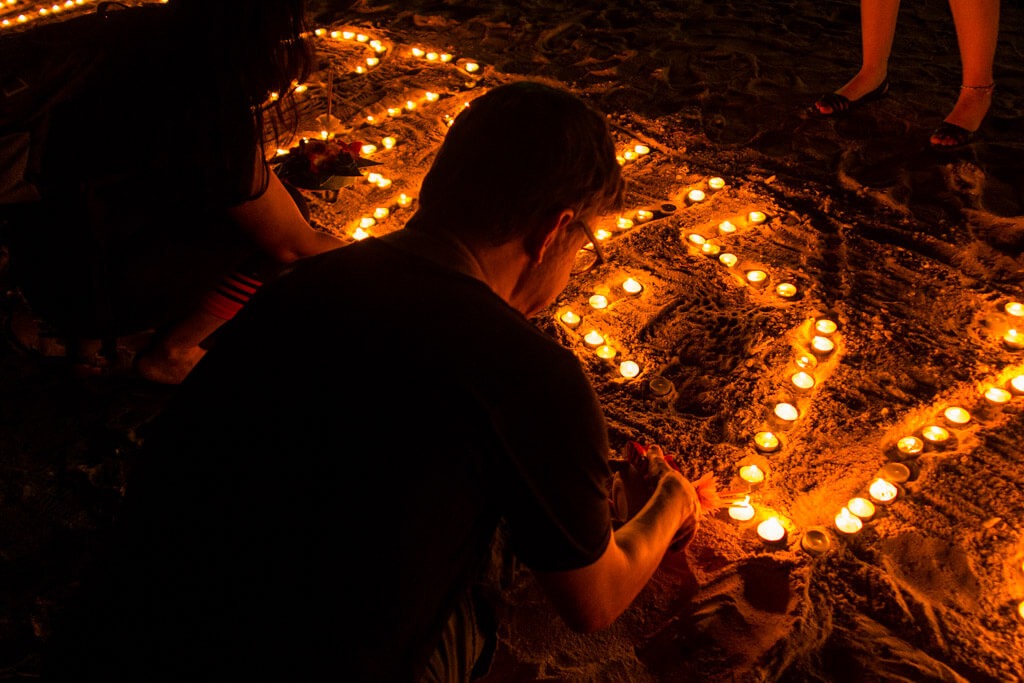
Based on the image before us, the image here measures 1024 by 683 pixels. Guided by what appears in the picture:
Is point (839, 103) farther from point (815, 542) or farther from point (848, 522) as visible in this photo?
point (815, 542)

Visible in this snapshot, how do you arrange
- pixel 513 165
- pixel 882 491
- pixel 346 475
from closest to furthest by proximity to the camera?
pixel 346 475 < pixel 513 165 < pixel 882 491

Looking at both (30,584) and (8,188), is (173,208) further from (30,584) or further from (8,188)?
(30,584)

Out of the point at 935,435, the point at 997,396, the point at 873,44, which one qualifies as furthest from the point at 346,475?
the point at 873,44

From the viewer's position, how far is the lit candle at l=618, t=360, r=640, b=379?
2.63 metres

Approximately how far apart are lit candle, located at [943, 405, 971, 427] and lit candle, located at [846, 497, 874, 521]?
526 mm

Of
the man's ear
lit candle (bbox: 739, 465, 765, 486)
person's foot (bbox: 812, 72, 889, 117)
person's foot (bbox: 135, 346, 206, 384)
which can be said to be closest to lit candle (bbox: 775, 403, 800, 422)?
lit candle (bbox: 739, 465, 765, 486)

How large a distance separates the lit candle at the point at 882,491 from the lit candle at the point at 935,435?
0.27 m

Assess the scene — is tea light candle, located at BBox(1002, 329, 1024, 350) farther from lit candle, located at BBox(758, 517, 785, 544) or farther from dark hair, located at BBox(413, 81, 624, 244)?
dark hair, located at BBox(413, 81, 624, 244)

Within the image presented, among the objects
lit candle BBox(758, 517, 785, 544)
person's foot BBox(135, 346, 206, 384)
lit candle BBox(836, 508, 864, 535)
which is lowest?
lit candle BBox(836, 508, 864, 535)

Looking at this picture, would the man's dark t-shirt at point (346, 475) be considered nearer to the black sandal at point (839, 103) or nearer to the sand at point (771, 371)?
the sand at point (771, 371)

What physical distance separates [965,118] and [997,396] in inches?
82.1

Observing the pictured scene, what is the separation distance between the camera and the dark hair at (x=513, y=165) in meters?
1.23

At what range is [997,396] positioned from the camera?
96.3 inches

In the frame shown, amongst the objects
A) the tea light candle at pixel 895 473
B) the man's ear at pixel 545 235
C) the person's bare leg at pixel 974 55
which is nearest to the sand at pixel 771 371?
the tea light candle at pixel 895 473
